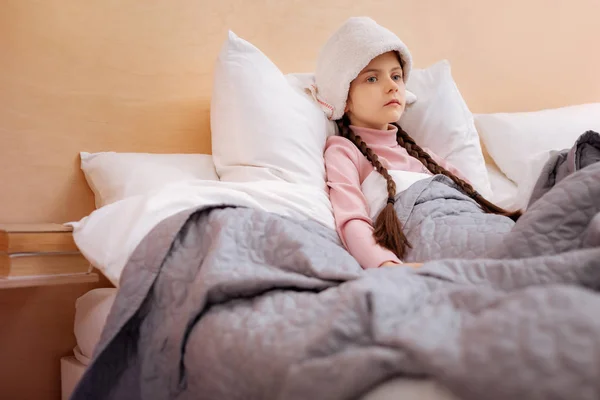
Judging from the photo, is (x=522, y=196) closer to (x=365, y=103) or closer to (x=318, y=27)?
(x=365, y=103)

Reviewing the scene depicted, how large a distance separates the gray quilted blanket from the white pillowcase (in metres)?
0.92

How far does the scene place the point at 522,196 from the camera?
127cm

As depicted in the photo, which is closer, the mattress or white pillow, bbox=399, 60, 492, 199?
the mattress

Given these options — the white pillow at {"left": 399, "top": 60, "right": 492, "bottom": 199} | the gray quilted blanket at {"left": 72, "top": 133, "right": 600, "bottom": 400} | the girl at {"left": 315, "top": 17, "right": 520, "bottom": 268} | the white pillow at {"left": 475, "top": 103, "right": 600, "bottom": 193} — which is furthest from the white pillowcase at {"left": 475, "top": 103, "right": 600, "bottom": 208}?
the gray quilted blanket at {"left": 72, "top": 133, "right": 600, "bottom": 400}

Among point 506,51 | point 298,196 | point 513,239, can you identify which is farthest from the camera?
point 506,51

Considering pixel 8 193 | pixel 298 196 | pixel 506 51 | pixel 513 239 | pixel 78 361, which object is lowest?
pixel 78 361

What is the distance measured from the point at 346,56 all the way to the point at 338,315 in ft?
3.19

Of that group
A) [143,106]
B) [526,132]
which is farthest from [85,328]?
[526,132]

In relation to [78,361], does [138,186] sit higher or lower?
higher

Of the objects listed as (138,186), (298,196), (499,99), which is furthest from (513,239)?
(499,99)

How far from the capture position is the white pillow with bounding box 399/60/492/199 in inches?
65.4

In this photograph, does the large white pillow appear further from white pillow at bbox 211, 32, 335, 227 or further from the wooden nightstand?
the wooden nightstand

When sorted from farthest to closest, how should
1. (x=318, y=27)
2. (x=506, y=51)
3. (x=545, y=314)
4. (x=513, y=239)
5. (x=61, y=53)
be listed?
(x=506, y=51)
(x=318, y=27)
(x=61, y=53)
(x=513, y=239)
(x=545, y=314)

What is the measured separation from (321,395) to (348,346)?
0.06 metres
